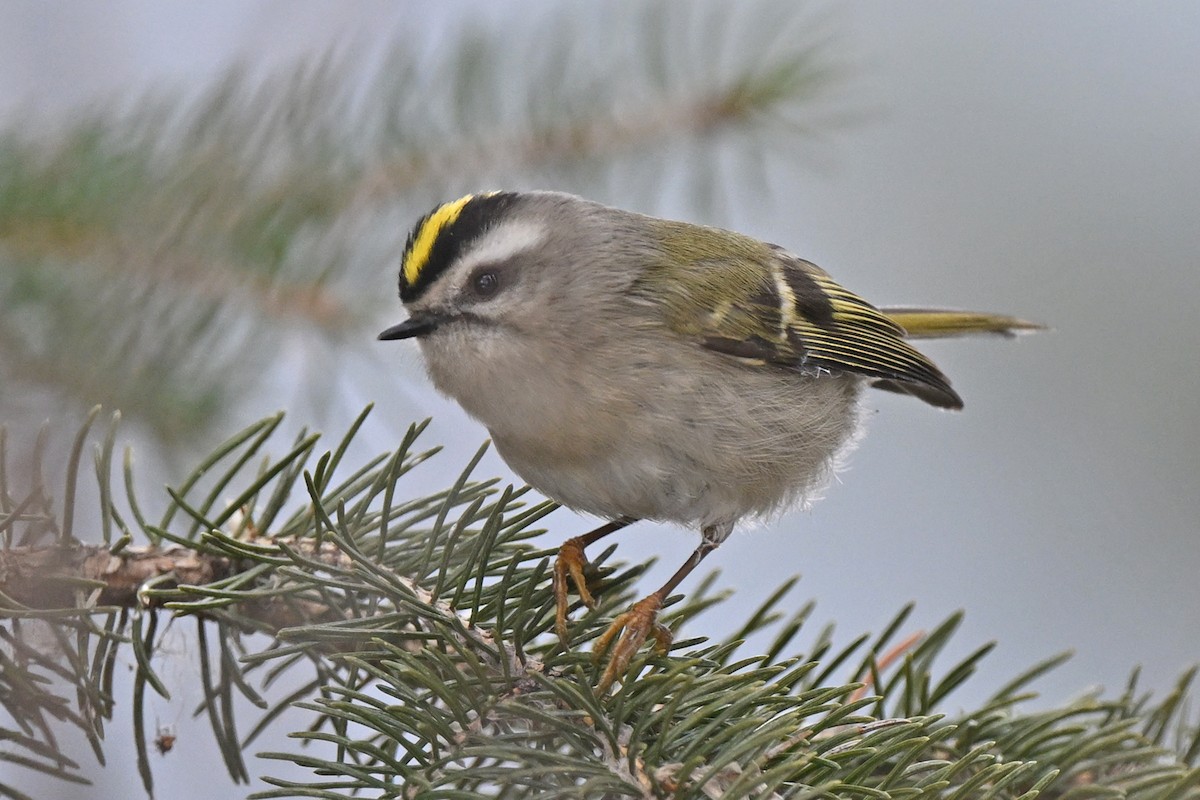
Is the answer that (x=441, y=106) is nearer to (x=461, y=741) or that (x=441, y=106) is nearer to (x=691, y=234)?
(x=691, y=234)

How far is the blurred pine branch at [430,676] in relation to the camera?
0.86 m

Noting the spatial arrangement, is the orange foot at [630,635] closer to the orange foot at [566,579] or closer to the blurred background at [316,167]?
the orange foot at [566,579]

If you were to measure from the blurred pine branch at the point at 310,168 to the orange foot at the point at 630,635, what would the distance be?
555mm

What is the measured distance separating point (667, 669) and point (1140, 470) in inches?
85.8

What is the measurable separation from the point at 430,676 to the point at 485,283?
681 millimetres

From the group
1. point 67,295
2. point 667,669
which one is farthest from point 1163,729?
point 67,295

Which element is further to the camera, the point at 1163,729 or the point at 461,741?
the point at 1163,729

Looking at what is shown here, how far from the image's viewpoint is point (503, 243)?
1.49m

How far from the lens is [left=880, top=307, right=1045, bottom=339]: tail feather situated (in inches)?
78.8

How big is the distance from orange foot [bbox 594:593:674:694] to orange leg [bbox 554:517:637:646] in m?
0.04

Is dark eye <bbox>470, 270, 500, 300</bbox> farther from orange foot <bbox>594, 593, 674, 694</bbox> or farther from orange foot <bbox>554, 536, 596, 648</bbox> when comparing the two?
orange foot <bbox>594, 593, 674, 694</bbox>

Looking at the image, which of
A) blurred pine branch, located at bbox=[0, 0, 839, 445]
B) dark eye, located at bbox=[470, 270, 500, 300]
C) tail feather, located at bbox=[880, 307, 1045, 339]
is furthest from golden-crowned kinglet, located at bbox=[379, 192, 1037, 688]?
tail feather, located at bbox=[880, 307, 1045, 339]

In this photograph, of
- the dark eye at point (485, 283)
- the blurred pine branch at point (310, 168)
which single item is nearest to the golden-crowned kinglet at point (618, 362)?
the dark eye at point (485, 283)

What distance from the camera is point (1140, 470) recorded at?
2842 millimetres
